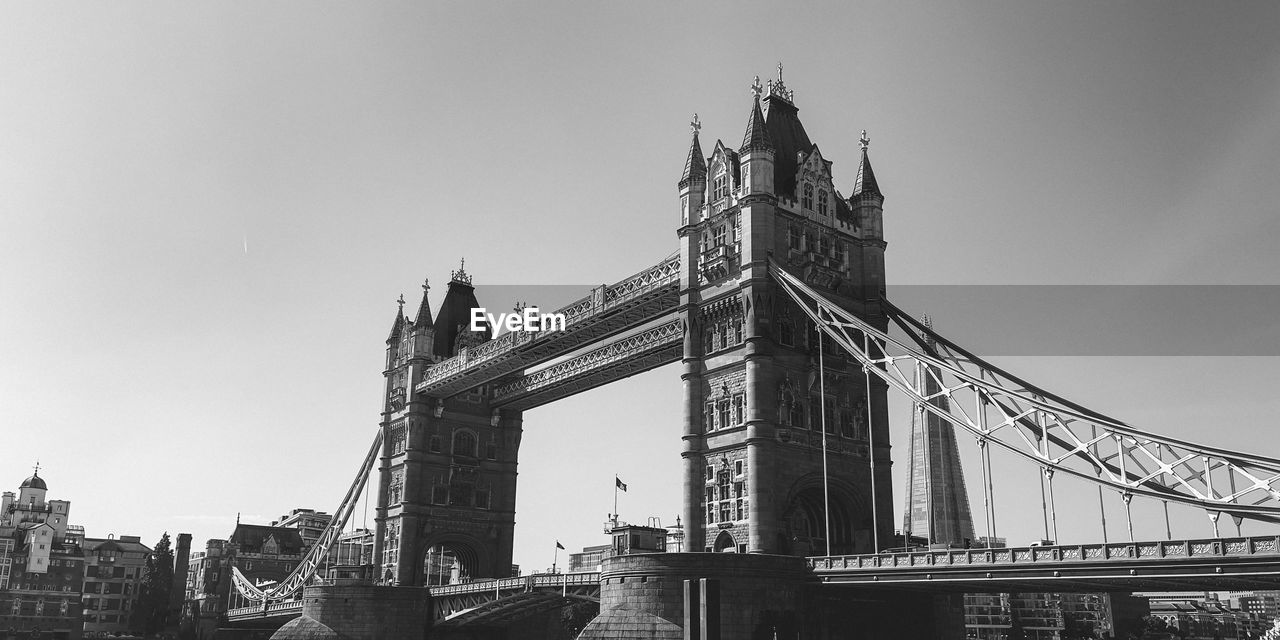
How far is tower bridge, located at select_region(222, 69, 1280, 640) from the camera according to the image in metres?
40.7

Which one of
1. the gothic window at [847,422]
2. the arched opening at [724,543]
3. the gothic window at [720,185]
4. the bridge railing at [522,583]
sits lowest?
the bridge railing at [522,583]

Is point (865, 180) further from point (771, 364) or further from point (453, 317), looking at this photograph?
point (453, 317)

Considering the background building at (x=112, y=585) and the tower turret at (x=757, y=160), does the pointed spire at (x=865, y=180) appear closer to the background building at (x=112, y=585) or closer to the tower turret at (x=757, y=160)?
the tower turret at (x=757, y=160)

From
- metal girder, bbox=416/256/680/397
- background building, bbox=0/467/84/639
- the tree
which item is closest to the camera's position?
metal girder, bbox=416/256/680/397

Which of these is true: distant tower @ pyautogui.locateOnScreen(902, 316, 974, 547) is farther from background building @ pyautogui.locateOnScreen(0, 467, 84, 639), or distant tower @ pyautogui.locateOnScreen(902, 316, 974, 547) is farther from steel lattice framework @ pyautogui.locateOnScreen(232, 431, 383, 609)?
background building @ pyautogui.locateOnScreen(0, 467, 84, 639)

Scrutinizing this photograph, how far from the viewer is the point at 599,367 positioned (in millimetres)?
73375

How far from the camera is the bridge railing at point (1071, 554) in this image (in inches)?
1366

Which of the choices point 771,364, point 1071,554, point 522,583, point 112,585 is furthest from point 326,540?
point 1071,554

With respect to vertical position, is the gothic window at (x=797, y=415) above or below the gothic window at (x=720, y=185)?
below

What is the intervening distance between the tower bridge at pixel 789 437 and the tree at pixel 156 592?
68.6 meters

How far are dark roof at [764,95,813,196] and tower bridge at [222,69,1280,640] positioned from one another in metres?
0.14

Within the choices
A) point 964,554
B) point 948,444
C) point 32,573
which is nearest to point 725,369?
point 964,554

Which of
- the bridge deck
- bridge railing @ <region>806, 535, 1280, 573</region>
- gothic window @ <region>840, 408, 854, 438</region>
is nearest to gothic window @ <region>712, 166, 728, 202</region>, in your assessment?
gothic window @ <region>840, 408, 854, 438</region>

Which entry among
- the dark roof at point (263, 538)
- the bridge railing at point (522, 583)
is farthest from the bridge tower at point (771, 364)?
the dark roof at point (263, 538)
